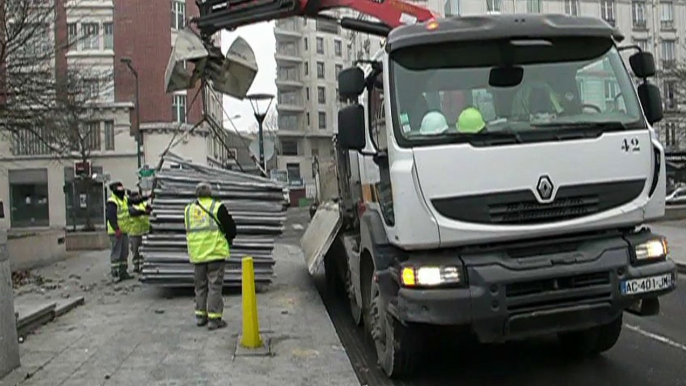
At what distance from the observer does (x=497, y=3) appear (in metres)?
55.6

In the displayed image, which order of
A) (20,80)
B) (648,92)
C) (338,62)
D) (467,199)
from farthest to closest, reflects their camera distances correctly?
(338,62)
(20,80)
(648,92)
(467,199)

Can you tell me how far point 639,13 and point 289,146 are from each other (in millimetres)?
35784

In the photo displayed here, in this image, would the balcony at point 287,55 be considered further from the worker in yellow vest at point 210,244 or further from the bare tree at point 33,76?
the worker in yellow vest at point 210,244

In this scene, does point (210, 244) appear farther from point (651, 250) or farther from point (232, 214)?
point (651, 250)

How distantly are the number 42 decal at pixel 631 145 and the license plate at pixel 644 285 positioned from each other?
38.9 inches

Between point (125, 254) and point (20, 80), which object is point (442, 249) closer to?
point (125, 254)

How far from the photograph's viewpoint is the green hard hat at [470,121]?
5.82 metres

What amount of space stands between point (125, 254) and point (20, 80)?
14.3 ft

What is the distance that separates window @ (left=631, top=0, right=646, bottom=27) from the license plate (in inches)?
2410

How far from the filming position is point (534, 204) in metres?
5.74

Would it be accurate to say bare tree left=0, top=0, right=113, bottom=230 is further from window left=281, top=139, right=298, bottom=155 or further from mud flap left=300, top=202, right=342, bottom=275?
window left=281, top=139, right=298, bottom=155

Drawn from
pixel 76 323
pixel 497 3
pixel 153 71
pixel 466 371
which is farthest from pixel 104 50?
pixel 466 371

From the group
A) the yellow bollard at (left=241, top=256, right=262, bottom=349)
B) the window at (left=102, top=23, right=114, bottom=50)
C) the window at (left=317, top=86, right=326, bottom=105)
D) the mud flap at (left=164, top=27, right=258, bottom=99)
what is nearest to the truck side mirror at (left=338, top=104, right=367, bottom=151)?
the yellow bollard at (left=241, top=256, right=262, bottom=349)

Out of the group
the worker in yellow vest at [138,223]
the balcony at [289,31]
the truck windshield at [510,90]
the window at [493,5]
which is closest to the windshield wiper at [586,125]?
the truck windshield at [510,90]
